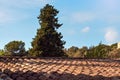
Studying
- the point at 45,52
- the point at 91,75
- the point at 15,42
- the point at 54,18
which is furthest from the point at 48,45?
the point at 91,75

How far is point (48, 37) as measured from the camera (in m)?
48.9

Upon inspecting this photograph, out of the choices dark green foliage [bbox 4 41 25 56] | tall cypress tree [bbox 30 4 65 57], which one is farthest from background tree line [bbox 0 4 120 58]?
dark green foliage [bbox 4 41 25 56]

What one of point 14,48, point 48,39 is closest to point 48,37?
point 48,39

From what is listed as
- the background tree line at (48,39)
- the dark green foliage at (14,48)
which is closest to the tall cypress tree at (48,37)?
the background tree line at (48,39)

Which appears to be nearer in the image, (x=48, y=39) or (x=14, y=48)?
(x=48, y=39)

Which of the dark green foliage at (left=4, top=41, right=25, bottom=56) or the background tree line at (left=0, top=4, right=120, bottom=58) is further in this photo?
the dark green foliage at (left=4, top=41, right=25, bottom=56)

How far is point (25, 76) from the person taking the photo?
36.7ft

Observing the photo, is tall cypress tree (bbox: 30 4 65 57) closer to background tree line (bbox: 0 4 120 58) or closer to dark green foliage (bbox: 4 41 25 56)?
background tree line (bbox: 0 4 120 58)

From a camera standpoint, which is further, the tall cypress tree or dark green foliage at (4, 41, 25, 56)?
dark green foliage at (4, 41, 25, 56)

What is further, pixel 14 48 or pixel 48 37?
pixel 14 48

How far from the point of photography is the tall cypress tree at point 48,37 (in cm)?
4700

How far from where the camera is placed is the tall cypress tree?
47.0 m

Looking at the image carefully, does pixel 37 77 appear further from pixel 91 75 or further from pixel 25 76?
pixel 91 75

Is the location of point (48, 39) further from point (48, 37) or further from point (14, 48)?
point (14, 48)
